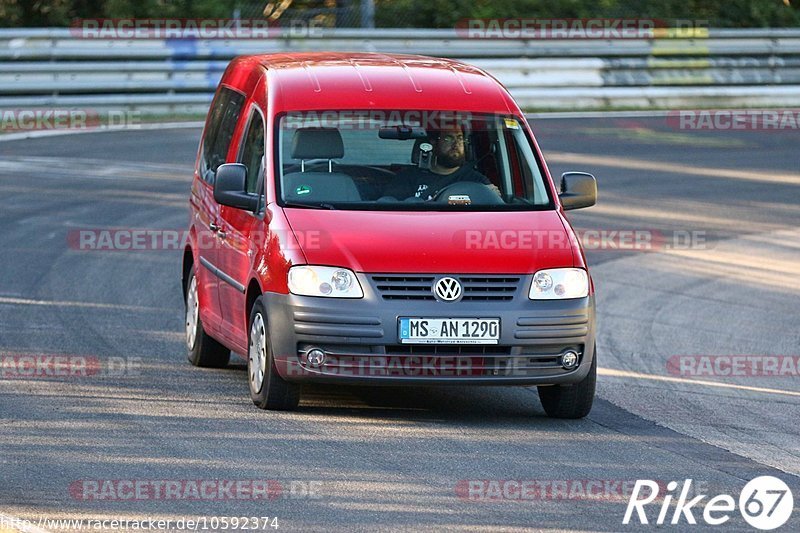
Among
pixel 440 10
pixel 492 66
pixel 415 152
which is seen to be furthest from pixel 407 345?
pixel 440 10

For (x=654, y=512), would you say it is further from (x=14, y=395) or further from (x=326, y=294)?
(x=14, y=395)

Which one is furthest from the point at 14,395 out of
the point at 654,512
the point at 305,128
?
the point at 654,512

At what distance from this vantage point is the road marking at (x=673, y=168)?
2139 centimetres

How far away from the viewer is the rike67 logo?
6.79 meters

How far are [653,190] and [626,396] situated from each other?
34.5 feet

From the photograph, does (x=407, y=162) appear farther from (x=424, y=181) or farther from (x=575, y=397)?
(x=575, y=397)

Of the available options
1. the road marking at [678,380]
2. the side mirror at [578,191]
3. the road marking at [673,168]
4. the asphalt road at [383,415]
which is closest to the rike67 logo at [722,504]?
the asphalt road at [383,415]

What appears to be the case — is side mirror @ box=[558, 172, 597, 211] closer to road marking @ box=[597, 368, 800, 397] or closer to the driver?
the driver

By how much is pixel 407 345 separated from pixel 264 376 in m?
0.92

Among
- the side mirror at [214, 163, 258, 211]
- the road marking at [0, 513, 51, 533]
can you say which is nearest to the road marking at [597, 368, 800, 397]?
the side mirror at [214, 163, 258, 211]

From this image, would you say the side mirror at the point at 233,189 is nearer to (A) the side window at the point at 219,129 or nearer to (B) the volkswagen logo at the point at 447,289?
(A) the side window at the point at 219,129

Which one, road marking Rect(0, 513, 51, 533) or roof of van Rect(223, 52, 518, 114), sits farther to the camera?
roof of van Rect(223, 52, 518, 114)

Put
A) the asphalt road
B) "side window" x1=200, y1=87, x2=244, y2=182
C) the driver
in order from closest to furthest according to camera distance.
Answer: the asphalt road, the driver, "side window" x1=200, y1=87, x2=244, y2=182

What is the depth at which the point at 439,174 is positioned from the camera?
9523 millimetres
